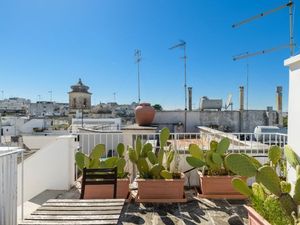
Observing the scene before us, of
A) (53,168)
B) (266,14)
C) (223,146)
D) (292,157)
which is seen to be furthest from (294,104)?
(266,14)

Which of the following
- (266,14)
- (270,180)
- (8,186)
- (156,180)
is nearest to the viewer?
(270,180)

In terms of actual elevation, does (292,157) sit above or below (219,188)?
above

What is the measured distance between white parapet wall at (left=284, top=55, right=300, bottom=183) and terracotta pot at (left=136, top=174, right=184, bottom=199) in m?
1.68

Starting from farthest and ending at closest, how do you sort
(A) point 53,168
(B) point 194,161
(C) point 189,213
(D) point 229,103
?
1. (D) point 229,103
2. (A) point 53,168
3. (B) point 194,161
4. (C) point 189,213

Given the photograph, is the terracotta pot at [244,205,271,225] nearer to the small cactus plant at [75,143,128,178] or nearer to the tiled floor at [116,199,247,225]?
the tiled floor at [116,199,247,225]

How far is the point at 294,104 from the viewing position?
2635 millimetres

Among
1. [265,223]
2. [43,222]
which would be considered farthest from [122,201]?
[265,223]

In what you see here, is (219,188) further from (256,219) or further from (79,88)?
(79,88)

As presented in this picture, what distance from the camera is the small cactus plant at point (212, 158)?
4.11 m

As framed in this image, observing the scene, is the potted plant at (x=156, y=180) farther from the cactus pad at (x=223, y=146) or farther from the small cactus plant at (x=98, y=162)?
the cactus pad at (x=223, y=146)

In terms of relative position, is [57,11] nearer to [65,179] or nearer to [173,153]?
[65,179]

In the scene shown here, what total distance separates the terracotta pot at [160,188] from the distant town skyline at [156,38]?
2.63m

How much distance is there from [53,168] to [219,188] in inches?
116

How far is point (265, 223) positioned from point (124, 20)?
979 centimetres
